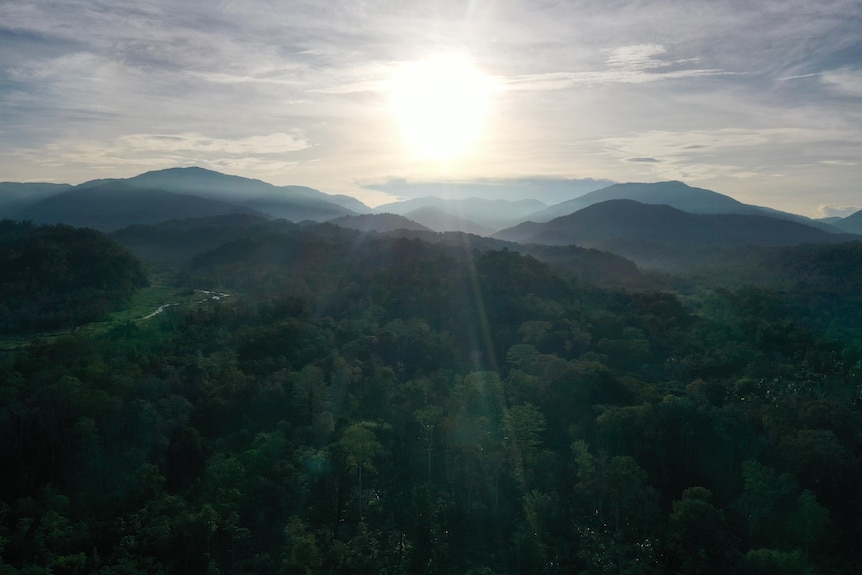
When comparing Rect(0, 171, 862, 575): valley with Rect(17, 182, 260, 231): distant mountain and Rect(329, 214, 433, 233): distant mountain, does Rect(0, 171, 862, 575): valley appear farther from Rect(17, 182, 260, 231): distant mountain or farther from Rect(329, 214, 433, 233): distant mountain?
Rect(17, 182, 260, 231): distant mountain

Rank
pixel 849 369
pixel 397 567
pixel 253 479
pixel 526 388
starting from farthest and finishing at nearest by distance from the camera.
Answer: pixel 849 369 → pixel 526 388 → pixel 253 479 → pixel 397 567

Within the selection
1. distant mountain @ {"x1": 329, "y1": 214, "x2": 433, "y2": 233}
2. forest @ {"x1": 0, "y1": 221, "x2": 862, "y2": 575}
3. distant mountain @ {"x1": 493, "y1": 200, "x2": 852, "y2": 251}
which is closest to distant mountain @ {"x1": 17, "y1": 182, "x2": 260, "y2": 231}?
distant mountain @ {"x1": 329, "y1": 214, "x2": 433, "y2": 233}

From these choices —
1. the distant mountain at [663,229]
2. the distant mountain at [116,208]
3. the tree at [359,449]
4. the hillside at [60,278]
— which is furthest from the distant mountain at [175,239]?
the distant mountain at [663,229]

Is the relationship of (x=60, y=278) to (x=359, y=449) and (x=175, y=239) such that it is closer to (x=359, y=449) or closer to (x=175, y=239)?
(x=359, y=449)

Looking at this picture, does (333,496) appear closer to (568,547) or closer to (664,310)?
(568,547)

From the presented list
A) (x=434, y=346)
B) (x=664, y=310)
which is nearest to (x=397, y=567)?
(x=434, y=346)
